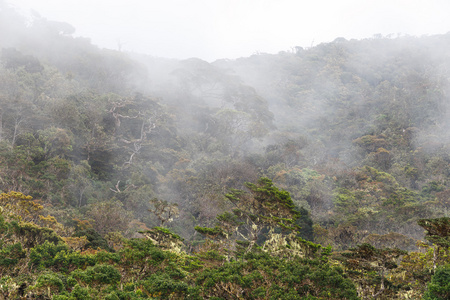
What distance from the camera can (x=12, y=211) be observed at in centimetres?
1466

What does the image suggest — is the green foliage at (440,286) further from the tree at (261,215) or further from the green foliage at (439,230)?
the tree at (261,215)

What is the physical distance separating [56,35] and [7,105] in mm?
30378

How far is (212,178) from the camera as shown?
2811 centimetres

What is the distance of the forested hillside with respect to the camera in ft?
30.7

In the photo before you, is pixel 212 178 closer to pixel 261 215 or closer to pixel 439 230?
pixel 261 215

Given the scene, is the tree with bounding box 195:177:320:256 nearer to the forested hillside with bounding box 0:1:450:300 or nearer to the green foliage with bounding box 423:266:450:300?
the forested hillside with bounding box 0:1:450:300

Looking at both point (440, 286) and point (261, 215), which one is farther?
point (261, 215)

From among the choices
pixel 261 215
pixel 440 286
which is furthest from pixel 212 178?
pixel 440 286

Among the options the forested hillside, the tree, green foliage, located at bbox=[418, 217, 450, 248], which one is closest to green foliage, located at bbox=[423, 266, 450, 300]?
the forested hillside

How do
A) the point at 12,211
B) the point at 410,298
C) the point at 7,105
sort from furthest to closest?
the point at 7,105 → the point at 12,211 → the point at 410,298

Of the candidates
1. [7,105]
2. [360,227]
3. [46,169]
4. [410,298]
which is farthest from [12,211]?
[360,227]

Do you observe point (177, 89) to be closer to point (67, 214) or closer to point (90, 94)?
point (90, 94)

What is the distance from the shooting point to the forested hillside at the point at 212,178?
9359 millimetres

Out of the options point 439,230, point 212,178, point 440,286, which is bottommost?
point 212,178
